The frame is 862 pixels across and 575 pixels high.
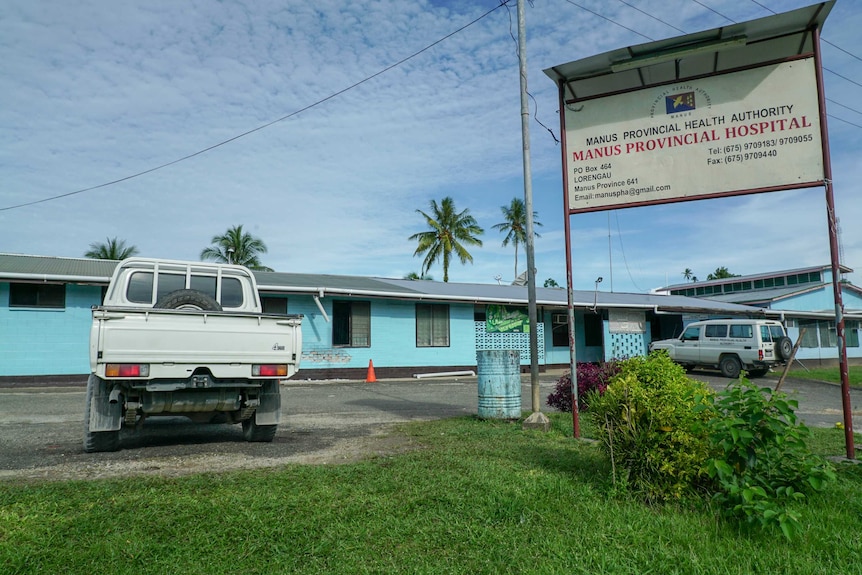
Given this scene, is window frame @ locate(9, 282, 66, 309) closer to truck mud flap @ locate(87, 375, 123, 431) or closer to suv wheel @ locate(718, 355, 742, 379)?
truck mud flap @ locate(87, 375, 123, 431)

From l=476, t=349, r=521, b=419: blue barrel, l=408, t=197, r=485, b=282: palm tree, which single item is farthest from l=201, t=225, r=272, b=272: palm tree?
l=476, t=349, r=521, b=419: blue barrel

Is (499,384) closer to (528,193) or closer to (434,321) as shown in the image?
(528,193)

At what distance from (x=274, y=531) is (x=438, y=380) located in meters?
15.9

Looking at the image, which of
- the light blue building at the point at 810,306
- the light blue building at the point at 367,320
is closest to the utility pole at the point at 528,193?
the light blue building at the point at 367,320

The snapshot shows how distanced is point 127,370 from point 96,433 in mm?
1063

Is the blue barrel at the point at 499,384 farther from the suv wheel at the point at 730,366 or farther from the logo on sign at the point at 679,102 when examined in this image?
the suv wheel at the point at 730,366

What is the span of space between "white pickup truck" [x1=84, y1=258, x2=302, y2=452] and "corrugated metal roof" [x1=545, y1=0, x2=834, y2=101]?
192 inches

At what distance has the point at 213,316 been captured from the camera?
6.57 metres

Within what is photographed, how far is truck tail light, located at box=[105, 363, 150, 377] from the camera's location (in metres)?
6.02

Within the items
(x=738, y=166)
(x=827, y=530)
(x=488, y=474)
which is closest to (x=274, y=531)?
(x=488, y=474)

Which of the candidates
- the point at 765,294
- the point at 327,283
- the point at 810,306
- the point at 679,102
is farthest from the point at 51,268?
the point at 765,294

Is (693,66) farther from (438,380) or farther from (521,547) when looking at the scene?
(438,380)

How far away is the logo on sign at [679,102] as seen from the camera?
7.25 meters

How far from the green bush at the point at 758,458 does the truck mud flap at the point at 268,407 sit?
16.3 feet
